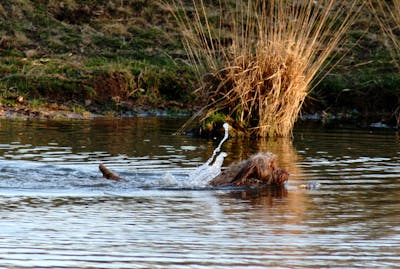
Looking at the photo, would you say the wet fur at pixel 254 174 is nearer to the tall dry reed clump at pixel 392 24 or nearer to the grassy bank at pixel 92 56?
the tall dry reed clump at pixel 392 24

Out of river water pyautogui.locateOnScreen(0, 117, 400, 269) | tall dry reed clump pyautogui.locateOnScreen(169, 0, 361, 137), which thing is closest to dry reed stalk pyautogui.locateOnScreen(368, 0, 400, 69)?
tall dry reed clump pyautogui.locateOnScreen(169, 0, 361, 137)

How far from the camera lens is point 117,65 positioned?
70.2ft

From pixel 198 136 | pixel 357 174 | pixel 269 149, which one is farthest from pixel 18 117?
pixel 357 174

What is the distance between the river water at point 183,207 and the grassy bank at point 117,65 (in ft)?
14.9

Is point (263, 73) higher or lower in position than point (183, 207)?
higher

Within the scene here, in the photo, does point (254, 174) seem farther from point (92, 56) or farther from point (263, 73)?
point (92, 56)

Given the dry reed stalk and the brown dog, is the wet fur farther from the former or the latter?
the dry reed stalk

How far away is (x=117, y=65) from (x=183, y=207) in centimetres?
1212

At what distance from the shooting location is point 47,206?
372 inches

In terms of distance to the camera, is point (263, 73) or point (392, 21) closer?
point (263, 73)

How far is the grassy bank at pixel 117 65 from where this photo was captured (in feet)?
67.3

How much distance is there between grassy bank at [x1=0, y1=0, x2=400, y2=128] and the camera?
20.5 meters

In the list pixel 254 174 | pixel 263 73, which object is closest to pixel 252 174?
pixel 254 174

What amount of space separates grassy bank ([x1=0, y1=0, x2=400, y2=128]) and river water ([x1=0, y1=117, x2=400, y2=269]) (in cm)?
453
